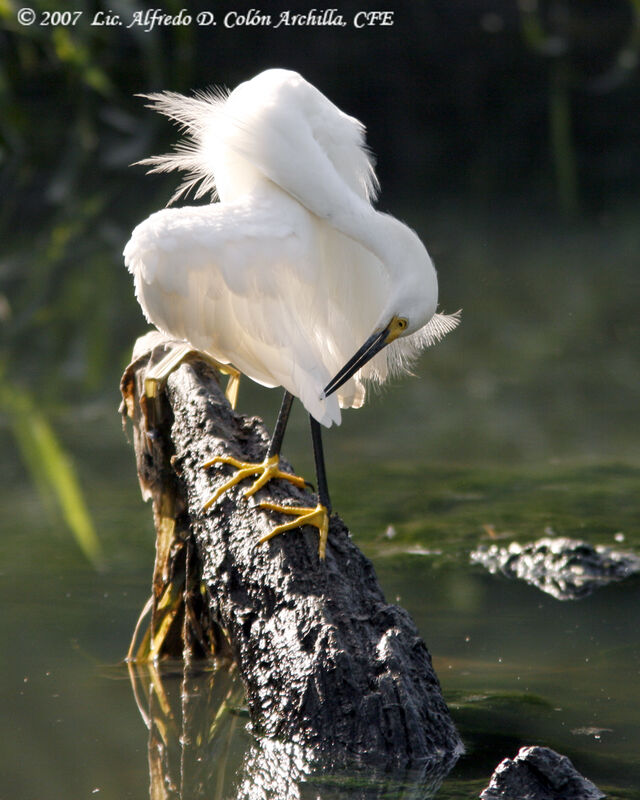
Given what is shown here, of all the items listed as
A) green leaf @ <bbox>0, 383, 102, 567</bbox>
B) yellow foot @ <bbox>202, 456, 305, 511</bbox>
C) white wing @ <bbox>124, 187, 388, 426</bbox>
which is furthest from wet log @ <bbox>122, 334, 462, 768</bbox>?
green leaf @ <bbox>0, 383, 102, 567</bbox>

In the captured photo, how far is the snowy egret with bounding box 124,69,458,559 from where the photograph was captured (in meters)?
3.14

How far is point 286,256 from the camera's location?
3.21 meters

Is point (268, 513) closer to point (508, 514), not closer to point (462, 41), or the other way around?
point (508, 514)

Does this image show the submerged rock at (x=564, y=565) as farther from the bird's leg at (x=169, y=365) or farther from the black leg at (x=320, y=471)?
the bird's leg at (x=169, y=365)

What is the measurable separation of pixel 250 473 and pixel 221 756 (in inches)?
28.3

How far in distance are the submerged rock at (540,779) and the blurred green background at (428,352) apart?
0.29 m

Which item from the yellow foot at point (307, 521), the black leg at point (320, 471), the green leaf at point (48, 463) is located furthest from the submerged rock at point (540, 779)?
the green leaf at point (48, 463)

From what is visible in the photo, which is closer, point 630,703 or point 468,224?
point 630,703

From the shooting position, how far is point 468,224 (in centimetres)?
1072

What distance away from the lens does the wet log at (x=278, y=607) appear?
8.23ft

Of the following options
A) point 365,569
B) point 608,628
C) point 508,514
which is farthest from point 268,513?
point 508,514

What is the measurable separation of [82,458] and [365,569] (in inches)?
116

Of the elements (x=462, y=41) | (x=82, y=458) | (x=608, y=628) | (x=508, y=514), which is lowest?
(x=608, y=628)

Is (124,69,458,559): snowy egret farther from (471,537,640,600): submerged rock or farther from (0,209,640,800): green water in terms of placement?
(471,537,640,600): submerged rock
